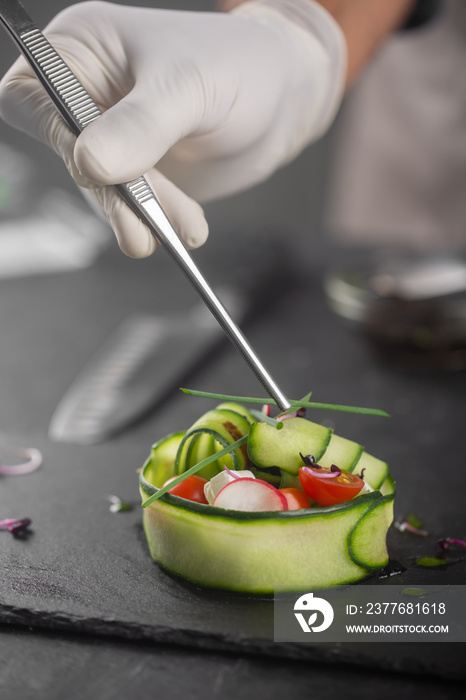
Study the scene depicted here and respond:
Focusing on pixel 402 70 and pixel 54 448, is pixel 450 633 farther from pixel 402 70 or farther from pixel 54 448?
pixel 402 70

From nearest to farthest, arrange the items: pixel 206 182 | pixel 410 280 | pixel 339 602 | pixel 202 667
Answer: pixel 202 667
pixel 339 602
pixel 206 182
pixel 410 280

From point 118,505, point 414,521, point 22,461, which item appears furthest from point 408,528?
point 22,461

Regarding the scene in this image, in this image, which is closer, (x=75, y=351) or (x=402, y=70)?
(x=75, y=351)

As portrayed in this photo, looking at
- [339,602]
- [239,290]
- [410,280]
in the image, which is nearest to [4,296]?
[239,290]

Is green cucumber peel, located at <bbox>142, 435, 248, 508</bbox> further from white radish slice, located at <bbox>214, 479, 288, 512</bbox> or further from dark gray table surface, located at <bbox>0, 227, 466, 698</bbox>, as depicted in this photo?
dark gray table surface, located at <bbox>0, 227, 466, 698</bbox>

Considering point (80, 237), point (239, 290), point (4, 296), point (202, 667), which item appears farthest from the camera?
point (80, 237)

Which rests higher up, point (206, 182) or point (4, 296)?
point (206, 182)
